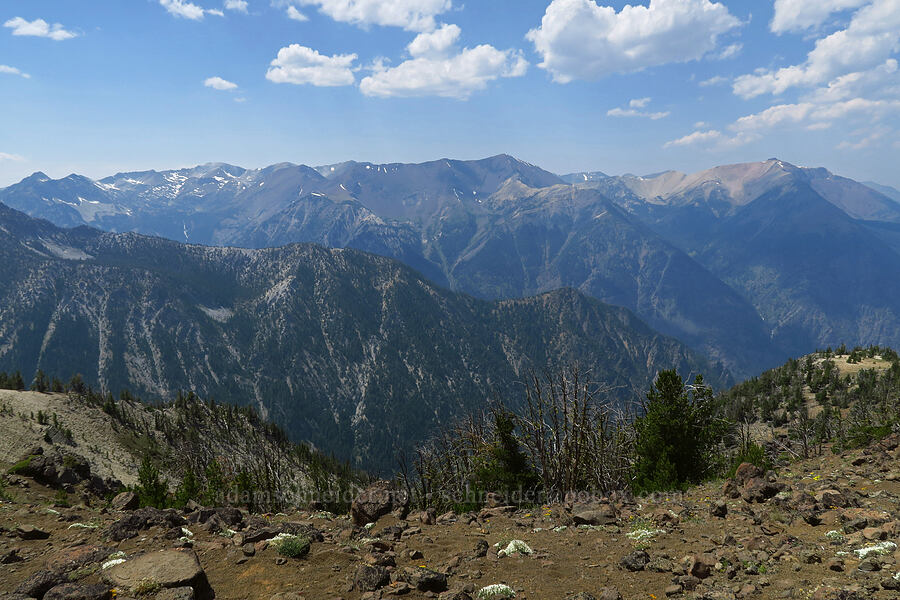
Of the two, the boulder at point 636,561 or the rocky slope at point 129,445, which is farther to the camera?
the rocky slope at point 129,445

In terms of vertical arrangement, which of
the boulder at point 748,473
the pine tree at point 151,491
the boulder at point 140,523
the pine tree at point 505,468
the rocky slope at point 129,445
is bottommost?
the rocky slope at point 129,445

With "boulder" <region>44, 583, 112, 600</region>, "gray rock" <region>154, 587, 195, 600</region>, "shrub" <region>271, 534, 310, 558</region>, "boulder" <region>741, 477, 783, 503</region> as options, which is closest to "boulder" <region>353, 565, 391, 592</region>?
"shrub" <region>271, 534, 310, 558</region>

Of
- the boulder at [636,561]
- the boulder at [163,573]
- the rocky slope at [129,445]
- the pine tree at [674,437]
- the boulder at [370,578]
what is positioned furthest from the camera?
the pine tree at [674,437]

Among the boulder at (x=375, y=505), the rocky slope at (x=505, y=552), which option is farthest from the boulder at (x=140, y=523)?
the boulder at (x=375, y=505)

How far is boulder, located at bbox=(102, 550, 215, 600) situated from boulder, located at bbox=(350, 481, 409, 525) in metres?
9.69

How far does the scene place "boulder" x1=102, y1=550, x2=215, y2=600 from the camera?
10352 millimetres

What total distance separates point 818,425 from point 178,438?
375 feet

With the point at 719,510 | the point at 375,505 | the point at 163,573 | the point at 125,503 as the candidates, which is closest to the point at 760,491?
the point at 719,510

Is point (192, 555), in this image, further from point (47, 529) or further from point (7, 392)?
point (7, 392)

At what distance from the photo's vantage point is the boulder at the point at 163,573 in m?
10.4

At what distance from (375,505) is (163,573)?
10875 mm

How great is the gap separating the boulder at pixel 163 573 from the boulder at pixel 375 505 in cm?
969

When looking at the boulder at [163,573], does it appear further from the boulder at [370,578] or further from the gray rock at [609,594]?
the gray rock at [609,594]

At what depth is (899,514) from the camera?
13531 mm
